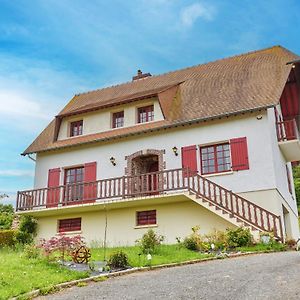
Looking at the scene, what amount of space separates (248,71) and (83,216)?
1004cm

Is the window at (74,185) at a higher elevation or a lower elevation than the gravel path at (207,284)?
higher

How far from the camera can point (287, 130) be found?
18422 mm

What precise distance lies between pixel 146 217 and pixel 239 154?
4599 millimetres

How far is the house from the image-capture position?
1614 centimetres

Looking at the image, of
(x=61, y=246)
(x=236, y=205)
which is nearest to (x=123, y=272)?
(x=61, y=246)

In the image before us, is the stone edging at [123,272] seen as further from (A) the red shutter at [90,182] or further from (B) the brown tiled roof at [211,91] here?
(A) the red shutter at [90,182]

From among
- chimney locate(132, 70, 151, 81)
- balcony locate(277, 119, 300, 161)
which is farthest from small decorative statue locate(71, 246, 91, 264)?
chimney locate(132, 70, 151, 81)

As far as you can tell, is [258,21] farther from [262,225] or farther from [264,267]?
[264,267]

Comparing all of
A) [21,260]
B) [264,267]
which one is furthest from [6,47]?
[264,267]

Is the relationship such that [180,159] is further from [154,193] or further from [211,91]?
[211,91]

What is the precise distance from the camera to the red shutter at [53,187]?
62.5 ft

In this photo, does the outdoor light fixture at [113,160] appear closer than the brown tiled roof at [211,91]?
No

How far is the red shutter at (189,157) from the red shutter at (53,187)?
5711 millimetres

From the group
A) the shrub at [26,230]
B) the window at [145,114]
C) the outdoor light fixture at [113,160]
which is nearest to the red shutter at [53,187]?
the shrub at [26,230]
